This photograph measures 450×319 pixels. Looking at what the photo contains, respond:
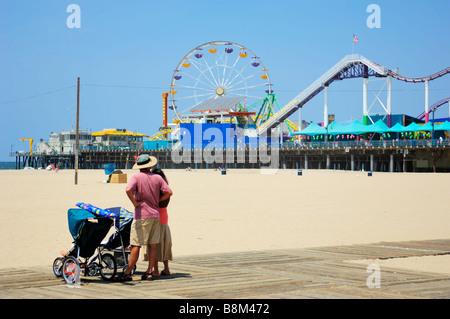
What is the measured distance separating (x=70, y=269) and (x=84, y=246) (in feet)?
0.96

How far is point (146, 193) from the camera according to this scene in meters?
6.59

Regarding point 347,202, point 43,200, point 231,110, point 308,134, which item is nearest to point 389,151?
point 308,134

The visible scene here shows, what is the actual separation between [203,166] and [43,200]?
60183 mm

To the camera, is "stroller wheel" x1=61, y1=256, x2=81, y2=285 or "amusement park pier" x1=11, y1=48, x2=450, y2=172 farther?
"amusement park pier" x1=11, y1=48, x2=450, y2=172

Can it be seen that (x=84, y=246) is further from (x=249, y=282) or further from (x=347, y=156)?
(x=347, y=156)

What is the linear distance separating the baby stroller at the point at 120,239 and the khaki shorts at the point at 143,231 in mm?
93

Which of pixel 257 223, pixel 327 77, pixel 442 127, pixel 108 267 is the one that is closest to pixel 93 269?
pixel 108 267

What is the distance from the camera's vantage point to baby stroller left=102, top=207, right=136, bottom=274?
6.59m

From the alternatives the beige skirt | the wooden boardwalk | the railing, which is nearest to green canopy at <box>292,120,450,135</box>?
the railing

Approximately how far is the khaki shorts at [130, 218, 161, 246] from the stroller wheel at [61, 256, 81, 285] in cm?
67

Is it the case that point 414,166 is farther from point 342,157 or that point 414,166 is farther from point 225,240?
point 225,240

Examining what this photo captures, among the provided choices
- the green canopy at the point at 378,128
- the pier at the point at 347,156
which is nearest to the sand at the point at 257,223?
the pier at the point at 347,156

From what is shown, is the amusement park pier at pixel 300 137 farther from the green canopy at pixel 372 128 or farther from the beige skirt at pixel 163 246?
the beige skirt at pixel 163 246

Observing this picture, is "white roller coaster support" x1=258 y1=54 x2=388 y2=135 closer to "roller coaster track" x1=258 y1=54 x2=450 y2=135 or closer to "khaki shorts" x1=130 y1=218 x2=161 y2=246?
"roller coaster track" x1=258 y1=54 x2=450 y2=135
